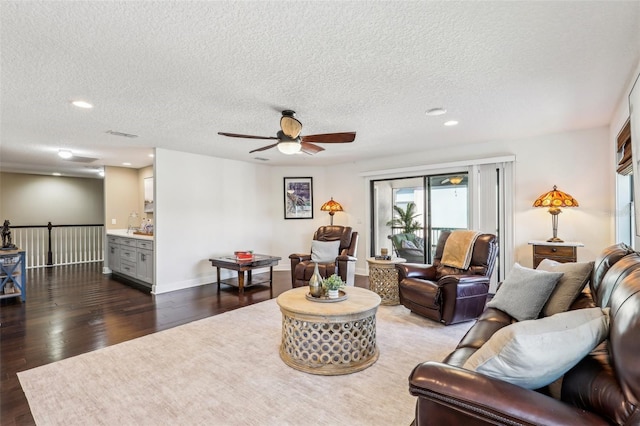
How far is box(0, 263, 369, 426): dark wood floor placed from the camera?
2.73 m

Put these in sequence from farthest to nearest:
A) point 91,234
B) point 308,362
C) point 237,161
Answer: point 91,234, point 237,161, point 308,362

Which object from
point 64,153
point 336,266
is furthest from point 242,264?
point 64,153

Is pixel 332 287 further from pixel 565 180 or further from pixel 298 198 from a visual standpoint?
pixel 298 198

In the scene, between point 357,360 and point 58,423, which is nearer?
point 58,423

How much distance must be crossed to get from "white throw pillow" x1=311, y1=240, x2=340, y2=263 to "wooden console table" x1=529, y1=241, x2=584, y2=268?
9.34 ft

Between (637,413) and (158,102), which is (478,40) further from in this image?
(158,102)

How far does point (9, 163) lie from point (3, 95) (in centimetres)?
539

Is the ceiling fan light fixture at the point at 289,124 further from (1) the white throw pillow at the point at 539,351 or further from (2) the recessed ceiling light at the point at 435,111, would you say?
(1) the white throw pillow at the point at 539,351

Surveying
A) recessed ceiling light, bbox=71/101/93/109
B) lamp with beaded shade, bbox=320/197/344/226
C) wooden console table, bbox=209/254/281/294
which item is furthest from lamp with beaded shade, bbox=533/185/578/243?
recessed ceiling light, bbox=71/101/93/109

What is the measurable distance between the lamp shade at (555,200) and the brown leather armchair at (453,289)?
3.15ft

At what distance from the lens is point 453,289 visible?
343cm

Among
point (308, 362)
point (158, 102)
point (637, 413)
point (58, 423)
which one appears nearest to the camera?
point (637, 413)

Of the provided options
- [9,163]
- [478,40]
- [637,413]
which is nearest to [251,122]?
[478,40]

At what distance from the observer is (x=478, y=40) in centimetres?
202
